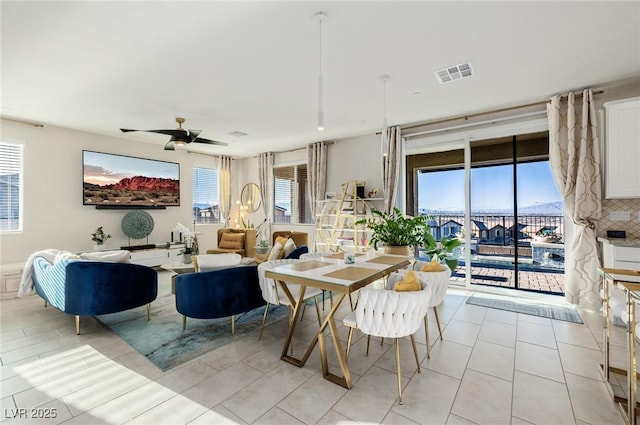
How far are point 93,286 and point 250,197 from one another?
5141mm

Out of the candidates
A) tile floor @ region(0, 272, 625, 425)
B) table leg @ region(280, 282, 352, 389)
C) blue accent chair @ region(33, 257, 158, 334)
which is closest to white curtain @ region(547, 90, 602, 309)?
tile floor @ region(0, 272, 625, 425)

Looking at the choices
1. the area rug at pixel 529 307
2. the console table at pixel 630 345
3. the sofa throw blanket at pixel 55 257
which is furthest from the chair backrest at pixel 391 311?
the sofa throw blanket at pixel 55 257

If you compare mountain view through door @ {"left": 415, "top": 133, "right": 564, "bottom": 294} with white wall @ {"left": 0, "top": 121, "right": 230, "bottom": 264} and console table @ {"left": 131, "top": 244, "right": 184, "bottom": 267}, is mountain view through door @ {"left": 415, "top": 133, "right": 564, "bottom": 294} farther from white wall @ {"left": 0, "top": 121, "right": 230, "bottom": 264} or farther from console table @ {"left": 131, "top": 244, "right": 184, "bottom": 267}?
white wall @ {"left": 0, "top": 121, "right": 230, "bottom": 264}

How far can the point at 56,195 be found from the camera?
5.11 meters

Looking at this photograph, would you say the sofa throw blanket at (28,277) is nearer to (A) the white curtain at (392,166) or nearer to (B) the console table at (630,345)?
(A) the white curtain at (392,166)

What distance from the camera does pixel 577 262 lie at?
373 centimetres

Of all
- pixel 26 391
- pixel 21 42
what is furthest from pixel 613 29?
pixel 26 391

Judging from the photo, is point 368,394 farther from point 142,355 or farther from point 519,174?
point 519,174

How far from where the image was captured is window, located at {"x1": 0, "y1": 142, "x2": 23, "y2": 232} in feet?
15.1

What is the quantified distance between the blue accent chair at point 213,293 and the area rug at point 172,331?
224mm

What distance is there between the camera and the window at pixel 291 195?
23.0 feet

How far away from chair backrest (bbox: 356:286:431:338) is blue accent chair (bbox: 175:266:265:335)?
149 cm

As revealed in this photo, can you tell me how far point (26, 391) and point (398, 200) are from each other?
16.5ft

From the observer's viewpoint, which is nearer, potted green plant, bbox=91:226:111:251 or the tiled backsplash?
the tiled backsplash
